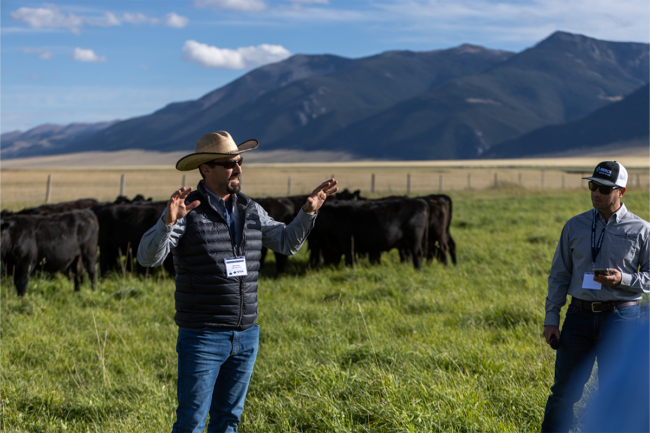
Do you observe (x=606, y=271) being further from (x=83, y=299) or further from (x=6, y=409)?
(x=83, y=299)

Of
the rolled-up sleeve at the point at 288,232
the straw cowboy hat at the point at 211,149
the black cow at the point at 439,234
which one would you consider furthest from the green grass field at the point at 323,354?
the straw cowboy hat at the point at 211,149

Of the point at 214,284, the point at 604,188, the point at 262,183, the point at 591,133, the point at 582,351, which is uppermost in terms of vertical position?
the point at 591,133

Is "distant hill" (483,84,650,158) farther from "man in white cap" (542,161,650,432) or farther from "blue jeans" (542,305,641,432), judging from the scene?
"blue jeans" (542,305,641,432)

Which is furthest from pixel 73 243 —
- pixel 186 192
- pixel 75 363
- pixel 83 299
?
pixel 186 192

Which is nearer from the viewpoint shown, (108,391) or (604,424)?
(604,424)

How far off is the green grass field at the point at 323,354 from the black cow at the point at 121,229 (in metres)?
1.45

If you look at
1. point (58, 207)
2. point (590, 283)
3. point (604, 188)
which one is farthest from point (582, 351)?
point (58, 207)

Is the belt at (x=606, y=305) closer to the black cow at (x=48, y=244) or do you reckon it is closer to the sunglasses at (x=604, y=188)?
the sunglasses at (x=604, y=188)

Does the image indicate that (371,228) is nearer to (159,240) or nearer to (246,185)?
(159,240)

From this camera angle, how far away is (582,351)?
3.57 m

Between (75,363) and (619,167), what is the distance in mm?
5250

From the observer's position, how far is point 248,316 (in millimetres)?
3453

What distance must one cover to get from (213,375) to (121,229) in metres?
8.38

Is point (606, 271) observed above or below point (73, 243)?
above
